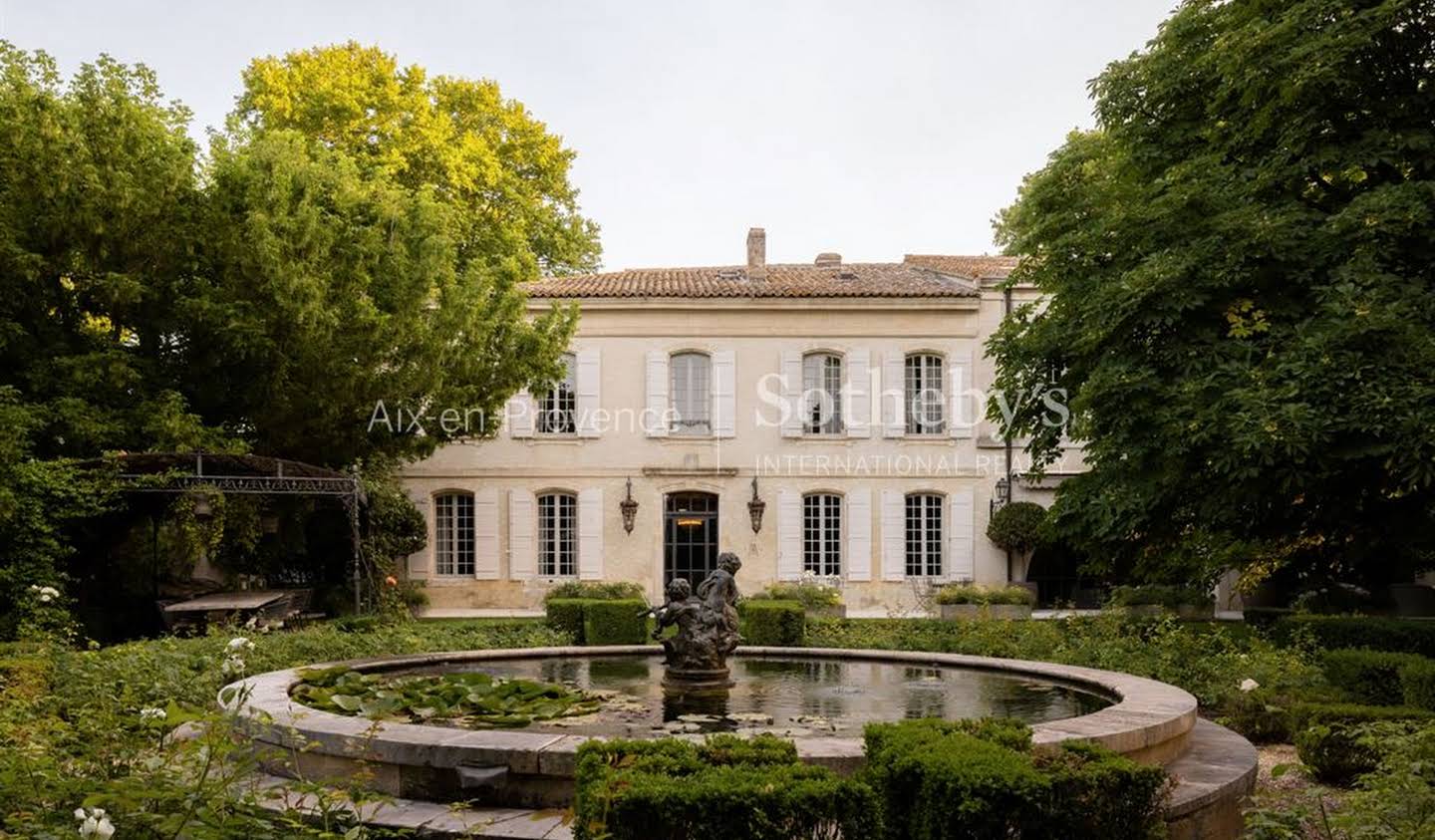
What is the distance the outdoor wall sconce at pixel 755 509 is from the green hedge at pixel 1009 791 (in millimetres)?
18224

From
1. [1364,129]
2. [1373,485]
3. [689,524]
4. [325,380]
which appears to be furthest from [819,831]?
[689,524]

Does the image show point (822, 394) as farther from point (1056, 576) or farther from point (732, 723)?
point (732, 723)

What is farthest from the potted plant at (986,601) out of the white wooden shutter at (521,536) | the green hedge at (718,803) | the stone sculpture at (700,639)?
the green hedge at (718,803)

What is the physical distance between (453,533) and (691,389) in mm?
5777

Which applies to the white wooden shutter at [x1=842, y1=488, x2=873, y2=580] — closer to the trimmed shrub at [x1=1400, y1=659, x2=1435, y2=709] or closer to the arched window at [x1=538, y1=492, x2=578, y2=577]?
the arched window at [x1=538, y1=492, x2=578, y2=577]

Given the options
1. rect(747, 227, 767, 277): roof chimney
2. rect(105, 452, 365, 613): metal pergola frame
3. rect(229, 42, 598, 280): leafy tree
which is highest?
rect(229, 42, 598, 280): leafy tree

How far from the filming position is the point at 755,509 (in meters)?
23.2

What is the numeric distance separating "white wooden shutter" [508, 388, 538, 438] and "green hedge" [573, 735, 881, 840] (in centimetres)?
1930

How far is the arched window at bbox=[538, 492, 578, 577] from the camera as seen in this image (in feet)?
76.9

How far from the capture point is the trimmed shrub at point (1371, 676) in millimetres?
9078

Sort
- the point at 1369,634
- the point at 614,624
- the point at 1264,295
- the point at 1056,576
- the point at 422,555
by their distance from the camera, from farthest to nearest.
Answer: the point at 1056,576, the point at 422,555, the point at 614,624, the point at 1369,634, the point at 1264,295

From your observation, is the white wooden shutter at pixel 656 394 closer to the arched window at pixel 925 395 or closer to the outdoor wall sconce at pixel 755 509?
the outdoor wall sconce at pixel 755 509

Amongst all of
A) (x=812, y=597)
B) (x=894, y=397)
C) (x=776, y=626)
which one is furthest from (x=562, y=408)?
(x=776, y=626)

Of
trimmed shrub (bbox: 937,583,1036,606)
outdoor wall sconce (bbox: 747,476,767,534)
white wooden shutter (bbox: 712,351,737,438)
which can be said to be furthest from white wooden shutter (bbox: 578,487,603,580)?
trimmed shrub (bbox: 937,583,1036,606)
